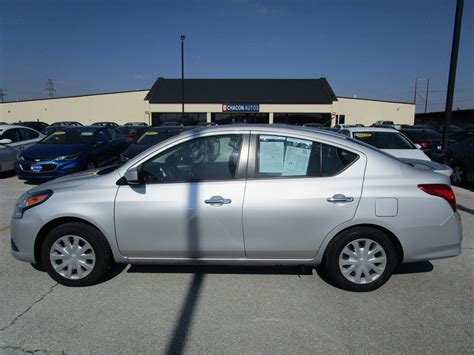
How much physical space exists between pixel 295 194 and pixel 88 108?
150 ft

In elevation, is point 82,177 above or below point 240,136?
below

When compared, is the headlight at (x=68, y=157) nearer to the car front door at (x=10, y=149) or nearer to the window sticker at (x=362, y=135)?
the car front door at (x=10, y=149)

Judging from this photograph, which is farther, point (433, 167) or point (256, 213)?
point (433, 167)

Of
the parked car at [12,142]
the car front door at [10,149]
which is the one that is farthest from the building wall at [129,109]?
the car front door at [10,149]

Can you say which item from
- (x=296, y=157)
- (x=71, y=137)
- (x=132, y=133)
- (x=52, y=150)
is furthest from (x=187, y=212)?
(x=132, y=133)

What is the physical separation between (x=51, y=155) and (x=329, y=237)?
25.7ft

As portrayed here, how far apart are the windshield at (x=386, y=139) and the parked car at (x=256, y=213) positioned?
5.15 metres

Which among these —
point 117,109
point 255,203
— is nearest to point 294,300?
point 255,203

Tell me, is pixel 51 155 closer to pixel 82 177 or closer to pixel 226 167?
pixel 82 177

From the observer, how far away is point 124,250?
3.39m

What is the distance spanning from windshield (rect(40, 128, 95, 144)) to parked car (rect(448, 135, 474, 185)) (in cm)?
1034

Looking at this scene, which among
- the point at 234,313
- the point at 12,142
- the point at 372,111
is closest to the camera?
the point at 234,313

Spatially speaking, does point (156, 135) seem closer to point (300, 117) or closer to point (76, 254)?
point (76, 254)

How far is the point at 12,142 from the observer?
10.9 meters
